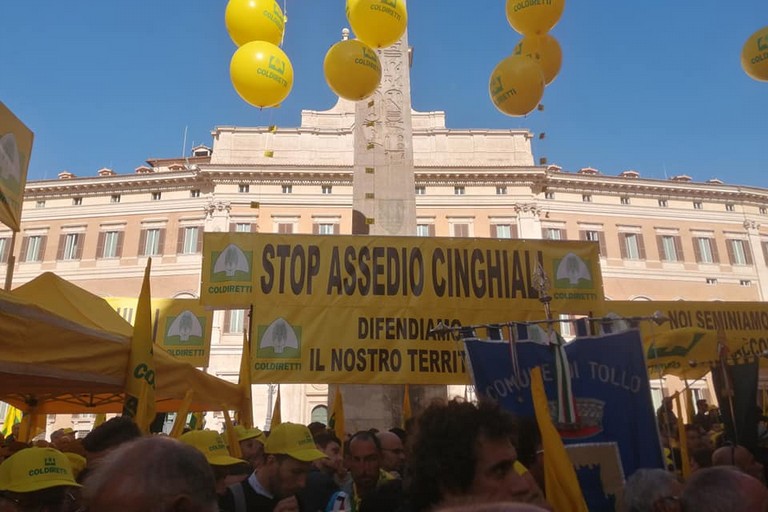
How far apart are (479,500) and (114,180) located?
1377 inches

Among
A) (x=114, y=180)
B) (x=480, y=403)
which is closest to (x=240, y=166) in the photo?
(x=114, y=180)

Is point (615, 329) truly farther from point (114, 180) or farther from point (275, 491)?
point (114, 180)

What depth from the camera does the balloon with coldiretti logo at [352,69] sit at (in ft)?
22.7

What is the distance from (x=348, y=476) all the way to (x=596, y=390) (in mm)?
1965

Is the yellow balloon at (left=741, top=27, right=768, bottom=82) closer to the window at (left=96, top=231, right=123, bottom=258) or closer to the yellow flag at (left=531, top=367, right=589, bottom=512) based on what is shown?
the yellow flag at (left=531, top=367, right=589, bottom=512)

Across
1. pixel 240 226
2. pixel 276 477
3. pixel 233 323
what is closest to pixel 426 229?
pixel 240 226

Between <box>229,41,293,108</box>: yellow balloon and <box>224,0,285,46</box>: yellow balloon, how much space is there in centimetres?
15

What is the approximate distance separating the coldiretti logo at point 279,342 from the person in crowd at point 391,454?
3.20 m

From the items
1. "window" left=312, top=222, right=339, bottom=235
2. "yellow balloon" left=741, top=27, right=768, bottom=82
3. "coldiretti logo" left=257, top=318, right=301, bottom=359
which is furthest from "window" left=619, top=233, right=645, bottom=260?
"coldiretti logo" left=257, top=318, right=301, bottom=359

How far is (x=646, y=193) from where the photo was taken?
34.0 meters

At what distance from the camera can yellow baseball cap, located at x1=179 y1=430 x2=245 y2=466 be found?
130 inches

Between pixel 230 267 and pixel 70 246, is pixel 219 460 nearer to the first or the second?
pixel 230 267

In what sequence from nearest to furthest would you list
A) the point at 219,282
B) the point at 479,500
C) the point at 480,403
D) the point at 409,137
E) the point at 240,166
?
the point at 479,500, the point at 480,403, the point at 219,282, the point at 409,137, the point at 240,166

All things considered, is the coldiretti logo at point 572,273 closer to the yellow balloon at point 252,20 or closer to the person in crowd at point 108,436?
the yellow balloon at point 252,20
